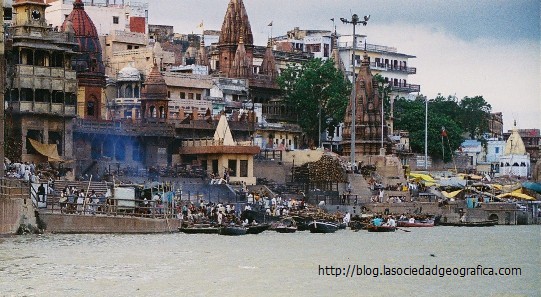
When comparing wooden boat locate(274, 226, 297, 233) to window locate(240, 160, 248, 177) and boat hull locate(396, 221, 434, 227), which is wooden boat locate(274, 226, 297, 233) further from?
window locate(240, 160, 248, 177)

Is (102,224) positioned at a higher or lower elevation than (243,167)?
lower

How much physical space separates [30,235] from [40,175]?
39.9ft

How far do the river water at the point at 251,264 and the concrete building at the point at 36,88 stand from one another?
15.9m

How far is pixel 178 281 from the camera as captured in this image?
4288 cm

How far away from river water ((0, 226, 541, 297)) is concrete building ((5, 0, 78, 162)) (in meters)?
15.9

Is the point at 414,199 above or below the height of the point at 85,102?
below

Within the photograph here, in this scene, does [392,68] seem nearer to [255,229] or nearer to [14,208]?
[255,229]

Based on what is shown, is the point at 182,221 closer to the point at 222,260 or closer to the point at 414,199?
the point at 222,260

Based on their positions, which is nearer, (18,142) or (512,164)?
(18,142)

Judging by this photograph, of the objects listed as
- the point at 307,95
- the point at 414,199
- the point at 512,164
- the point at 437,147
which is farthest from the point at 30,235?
the point at 512,164

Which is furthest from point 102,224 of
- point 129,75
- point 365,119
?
point 365,119

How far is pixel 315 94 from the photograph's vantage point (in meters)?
108

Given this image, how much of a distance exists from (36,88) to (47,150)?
11.3 feet

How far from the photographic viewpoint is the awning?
76.6 metres
